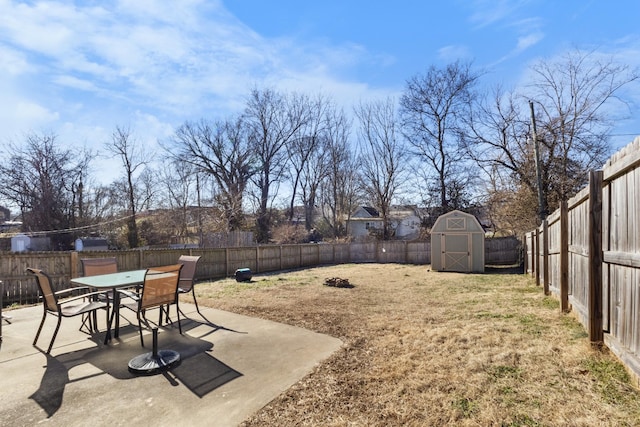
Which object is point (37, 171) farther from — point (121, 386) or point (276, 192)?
point (121, 386)

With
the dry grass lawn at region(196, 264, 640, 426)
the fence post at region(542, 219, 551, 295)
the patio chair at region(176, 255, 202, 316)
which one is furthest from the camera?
the fence post at region(542, 219, 551, 295)

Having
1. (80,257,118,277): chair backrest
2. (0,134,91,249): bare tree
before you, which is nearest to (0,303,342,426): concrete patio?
(80,257,118,277): chair backrest

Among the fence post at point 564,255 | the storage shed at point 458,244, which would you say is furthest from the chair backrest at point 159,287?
the storage shed at point 458,244

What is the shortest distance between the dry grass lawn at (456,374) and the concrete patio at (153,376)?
26 centimetres

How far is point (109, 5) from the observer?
5.89 m

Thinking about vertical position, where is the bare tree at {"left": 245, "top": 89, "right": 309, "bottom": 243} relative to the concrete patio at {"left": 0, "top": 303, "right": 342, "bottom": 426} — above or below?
above

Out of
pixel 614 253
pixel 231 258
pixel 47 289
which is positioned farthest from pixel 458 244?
pixel 47 289

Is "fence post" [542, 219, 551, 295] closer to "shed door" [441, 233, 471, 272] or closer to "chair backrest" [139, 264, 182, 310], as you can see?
"chair backrest" [139, 264, 182, 310]

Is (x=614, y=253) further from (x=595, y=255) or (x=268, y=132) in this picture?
(x=268, y=132)

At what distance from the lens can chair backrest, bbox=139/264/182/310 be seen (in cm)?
391

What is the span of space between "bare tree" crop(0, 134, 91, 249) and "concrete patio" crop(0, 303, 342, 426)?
21115mm

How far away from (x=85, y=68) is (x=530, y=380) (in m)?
10.8

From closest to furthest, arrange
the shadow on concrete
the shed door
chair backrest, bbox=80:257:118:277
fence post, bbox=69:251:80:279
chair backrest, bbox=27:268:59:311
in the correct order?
1. the shadow on concrete
2. chair backrest, bbox=27:268:59:311
3. chair backrest, bbox=80:257:118:277
4. fence post, bbox=69:251:80:279
5. the shed door

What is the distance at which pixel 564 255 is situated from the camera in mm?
5227
